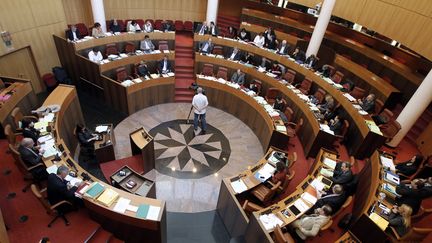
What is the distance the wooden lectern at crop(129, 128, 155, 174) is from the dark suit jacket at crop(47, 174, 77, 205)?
7.54 feet

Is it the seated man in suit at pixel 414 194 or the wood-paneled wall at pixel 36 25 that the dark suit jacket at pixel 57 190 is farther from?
the seated man in suit at pixel 414 194

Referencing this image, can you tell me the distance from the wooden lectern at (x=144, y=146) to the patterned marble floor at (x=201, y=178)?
0.33 meters

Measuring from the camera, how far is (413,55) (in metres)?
11.6

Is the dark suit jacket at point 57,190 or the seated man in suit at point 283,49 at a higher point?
the seated man in suit at point 283,49

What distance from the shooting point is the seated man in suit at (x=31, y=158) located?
601 cm

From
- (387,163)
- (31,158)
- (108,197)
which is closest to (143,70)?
(31,158)

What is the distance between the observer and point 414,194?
18.4 ft

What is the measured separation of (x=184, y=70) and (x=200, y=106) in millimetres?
3469

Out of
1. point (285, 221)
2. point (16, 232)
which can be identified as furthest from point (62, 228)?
point (285, 221)

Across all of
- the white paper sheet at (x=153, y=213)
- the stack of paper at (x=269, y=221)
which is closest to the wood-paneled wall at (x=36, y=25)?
the white paper sheet at (x=153, y=213)

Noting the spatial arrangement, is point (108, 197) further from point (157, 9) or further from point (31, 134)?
point (157, 9)

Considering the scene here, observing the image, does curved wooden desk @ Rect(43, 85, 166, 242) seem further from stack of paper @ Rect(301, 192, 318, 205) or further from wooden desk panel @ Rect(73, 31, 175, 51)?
wooden desk panel @ Rect(73, 31, 175, 51)

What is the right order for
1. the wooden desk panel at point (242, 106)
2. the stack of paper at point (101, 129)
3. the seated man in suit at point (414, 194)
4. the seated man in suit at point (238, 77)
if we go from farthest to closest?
1. the seated man in suit at point (238, 77)
2. the wooden desk panel at point (242, 106)
3. the stack of paper at point (101, 129)
4. the seated man in suit at point (414, 194)

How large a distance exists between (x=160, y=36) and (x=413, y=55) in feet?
38.1
